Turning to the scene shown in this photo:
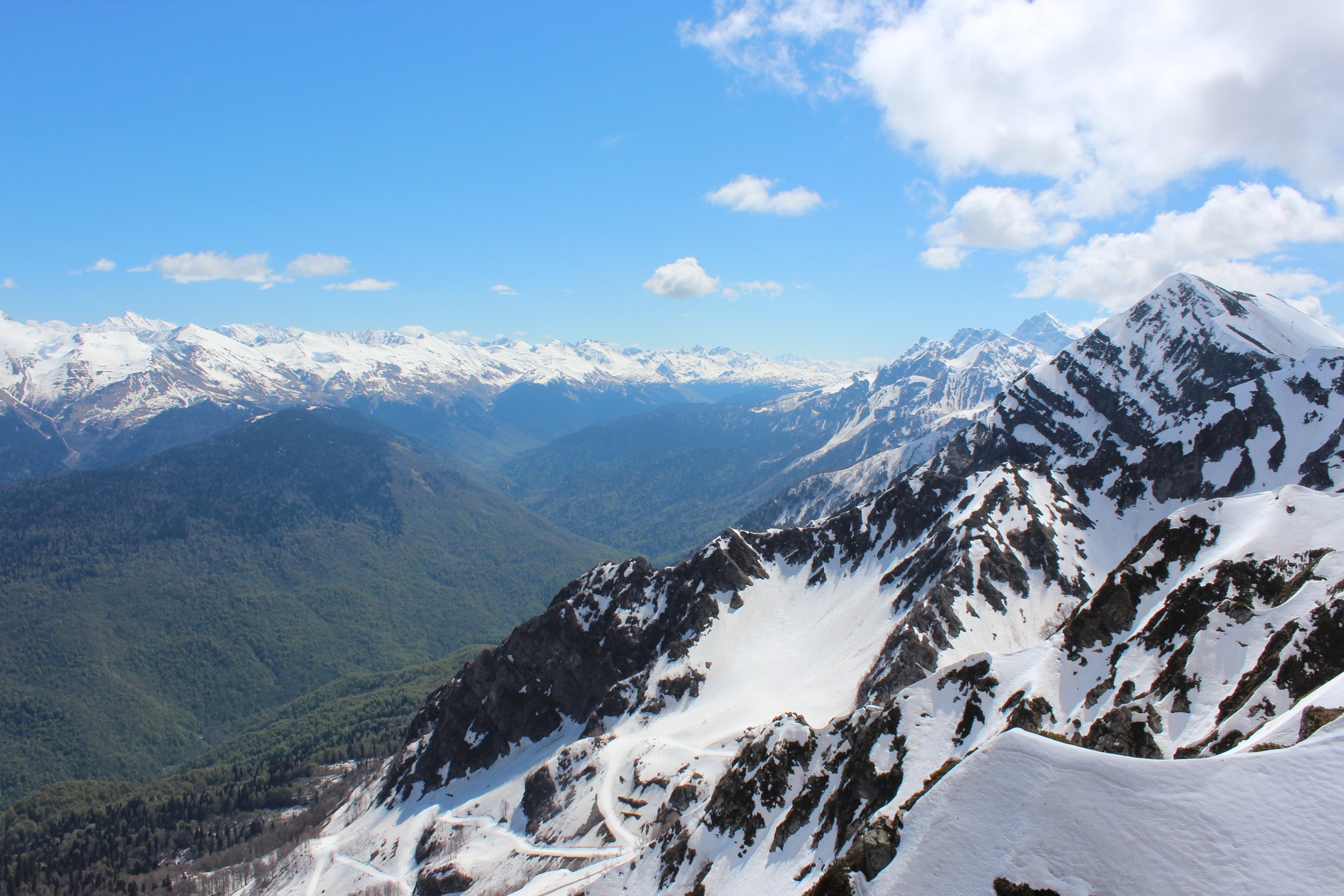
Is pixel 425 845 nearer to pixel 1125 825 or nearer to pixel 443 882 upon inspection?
pixel 443 882

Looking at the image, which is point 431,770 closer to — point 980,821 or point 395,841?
point 395,841

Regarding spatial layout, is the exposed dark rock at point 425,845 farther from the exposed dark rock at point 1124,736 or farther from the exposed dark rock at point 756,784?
the exposed dark rock at point 1124,736

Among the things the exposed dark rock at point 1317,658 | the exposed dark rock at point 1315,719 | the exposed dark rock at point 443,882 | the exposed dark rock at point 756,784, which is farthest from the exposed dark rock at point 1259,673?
the exposed dark rock at point 443,882

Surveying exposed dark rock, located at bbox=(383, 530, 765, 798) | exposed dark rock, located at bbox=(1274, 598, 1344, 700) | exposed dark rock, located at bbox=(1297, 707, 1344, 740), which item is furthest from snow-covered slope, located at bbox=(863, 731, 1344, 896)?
exposed dark rock, located at bbox=(383, 530, 765, 798)

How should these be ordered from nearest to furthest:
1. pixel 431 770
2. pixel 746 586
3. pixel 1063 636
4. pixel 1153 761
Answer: pixel 1153 761 → pixel 1063 636 → pixel 431 770 → pixel 746 586

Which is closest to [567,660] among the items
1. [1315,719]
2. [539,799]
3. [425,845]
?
[539,799]

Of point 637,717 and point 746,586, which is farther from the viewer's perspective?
point 746,586

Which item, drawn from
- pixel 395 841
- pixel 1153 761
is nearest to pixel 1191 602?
pixel 1153 761

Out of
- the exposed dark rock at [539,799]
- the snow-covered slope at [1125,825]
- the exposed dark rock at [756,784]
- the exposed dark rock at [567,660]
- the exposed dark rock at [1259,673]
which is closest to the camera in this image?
the snow-covered slope at [1125,825]
